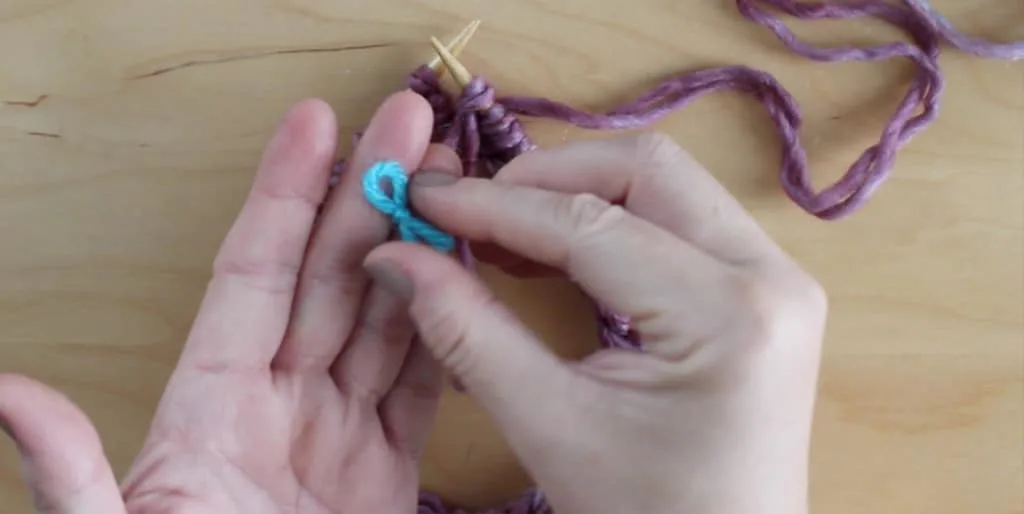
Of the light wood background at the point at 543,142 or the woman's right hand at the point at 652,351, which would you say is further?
the light wood background at the point at 543,142

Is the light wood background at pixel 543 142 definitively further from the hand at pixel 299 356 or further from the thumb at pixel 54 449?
the thumb at pixel 54 449

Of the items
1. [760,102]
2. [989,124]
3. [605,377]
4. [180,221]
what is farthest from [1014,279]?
[180,221]

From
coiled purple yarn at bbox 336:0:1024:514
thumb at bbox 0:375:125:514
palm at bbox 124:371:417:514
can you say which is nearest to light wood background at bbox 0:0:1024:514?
coiled purple yarn at bbox 336:0:1024:514

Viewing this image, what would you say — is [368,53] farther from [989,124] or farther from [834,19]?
[989,124]

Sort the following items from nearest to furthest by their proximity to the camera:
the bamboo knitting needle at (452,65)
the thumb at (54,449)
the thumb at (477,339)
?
the thumb at (54,449) → the thumb at (477,339) → the bamboo knitting needle at (452,65)

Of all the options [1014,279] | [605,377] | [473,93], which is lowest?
[1014,279]

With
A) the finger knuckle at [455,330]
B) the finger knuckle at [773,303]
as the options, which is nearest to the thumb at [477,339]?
the finger knuckle at [455,330]
